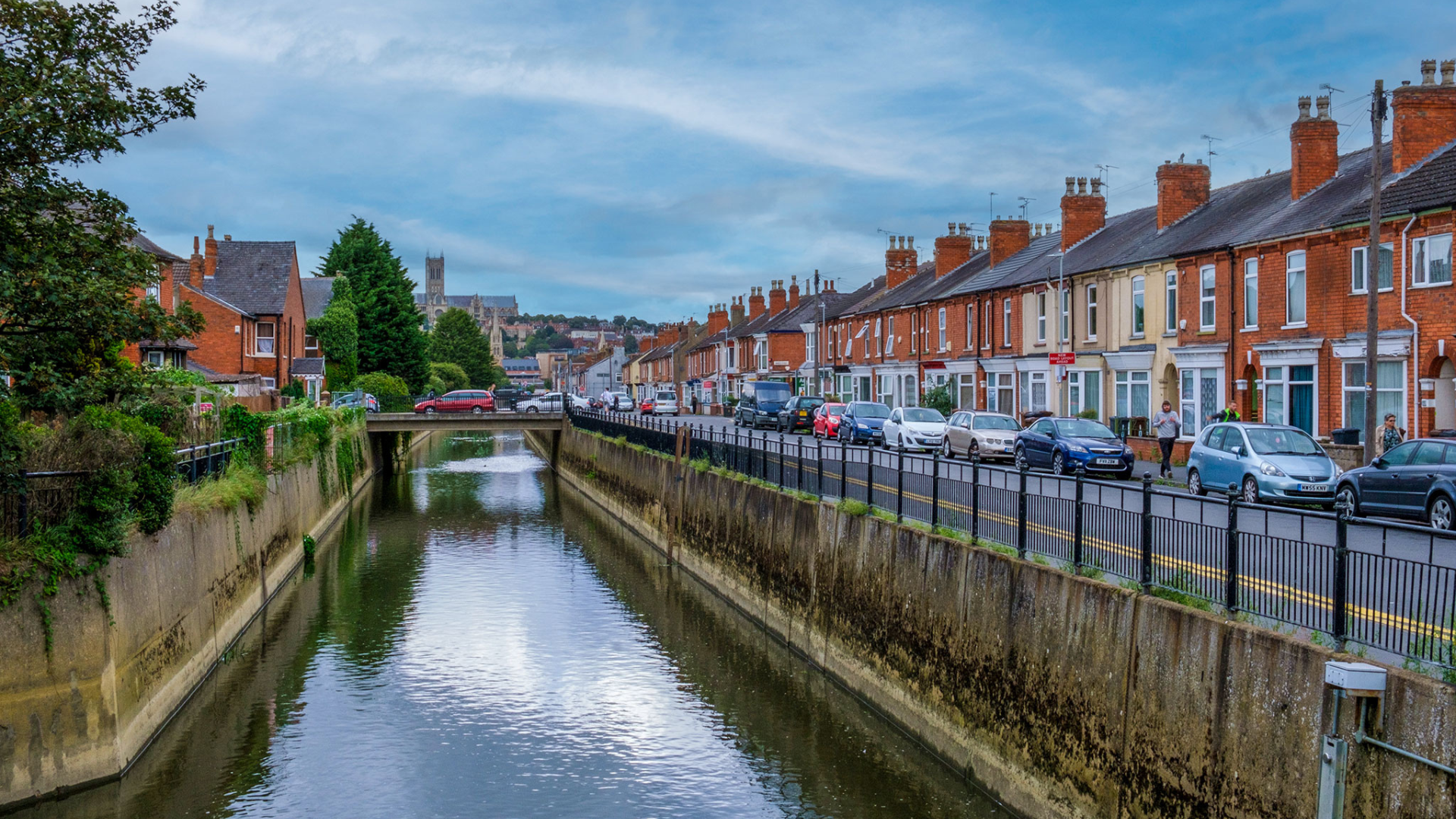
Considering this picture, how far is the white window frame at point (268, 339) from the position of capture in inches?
2510

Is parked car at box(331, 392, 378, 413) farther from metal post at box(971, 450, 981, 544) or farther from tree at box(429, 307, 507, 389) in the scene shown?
tree at box(429, 307, 507, 389)

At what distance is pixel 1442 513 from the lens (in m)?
17.8

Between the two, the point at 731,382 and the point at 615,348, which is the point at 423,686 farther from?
the point at 615,348

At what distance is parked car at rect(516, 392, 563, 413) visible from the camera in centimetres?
7219

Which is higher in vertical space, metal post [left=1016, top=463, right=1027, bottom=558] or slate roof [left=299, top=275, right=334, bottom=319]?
slate roof [left=299, top=275, right=334, bottom=319]

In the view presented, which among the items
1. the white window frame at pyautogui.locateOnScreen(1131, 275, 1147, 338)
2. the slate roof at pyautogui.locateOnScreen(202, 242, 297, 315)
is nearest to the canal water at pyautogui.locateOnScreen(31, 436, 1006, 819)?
the white window frame at pyautogui.locateOnScreen(1131, 275, 1147, 338)

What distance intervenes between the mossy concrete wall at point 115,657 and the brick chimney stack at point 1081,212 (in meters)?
36.0

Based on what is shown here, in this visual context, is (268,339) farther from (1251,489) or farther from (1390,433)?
(1390,433)

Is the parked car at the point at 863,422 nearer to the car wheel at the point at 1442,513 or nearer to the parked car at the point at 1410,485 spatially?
the parked car at the point at 1410,485

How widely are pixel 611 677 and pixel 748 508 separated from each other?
6.29 meters

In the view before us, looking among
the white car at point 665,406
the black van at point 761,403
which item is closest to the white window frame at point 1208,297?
the black van at point 761,403

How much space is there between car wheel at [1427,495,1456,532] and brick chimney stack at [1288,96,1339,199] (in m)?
18.8

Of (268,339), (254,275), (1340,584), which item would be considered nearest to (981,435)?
(1340,584)

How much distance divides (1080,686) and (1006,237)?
4518cm
